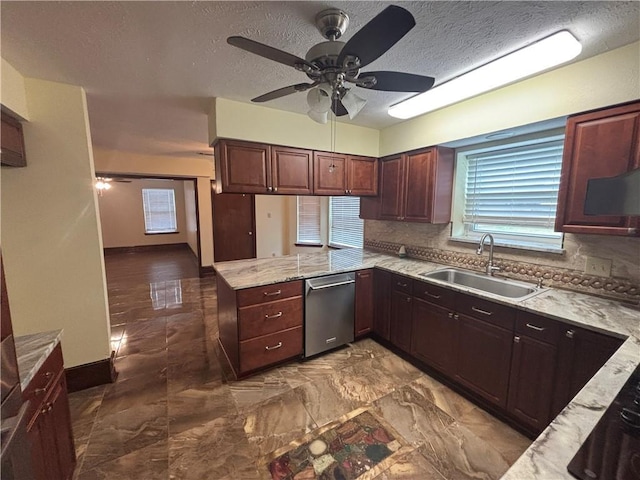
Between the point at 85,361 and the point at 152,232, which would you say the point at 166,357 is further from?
the point at 152,232

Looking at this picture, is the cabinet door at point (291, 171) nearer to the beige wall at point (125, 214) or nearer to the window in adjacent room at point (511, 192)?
the window in adjacent room at point (511, 192)

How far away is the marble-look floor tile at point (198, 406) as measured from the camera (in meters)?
1.94

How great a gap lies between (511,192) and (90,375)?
159 inches

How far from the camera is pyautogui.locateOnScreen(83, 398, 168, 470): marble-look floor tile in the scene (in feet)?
5.54

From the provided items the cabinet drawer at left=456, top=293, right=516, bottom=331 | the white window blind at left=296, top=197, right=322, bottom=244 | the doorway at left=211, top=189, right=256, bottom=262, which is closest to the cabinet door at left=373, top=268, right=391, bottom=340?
the cabinet drawer at left=456, top=293, right=516, bottom=331

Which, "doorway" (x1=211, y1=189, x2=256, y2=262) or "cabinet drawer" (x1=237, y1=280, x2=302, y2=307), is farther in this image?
"doorway" (x1=211, y1=189, x2=256, y2=262)

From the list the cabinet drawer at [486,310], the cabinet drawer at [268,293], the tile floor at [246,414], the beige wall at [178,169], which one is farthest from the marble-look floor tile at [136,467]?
the beige wall at [178,169]

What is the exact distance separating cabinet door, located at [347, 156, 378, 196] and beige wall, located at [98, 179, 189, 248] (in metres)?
7.85

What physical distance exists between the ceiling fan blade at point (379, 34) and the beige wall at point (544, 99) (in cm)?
157

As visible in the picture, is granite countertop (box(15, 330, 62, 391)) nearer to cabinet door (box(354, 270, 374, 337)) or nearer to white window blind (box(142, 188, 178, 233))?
cabinet door (box(354, 270, 374, 337))

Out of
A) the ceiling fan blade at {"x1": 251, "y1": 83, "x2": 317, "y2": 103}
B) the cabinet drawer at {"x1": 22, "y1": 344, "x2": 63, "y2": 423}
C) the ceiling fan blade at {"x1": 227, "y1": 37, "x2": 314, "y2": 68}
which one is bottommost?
the cabinet drawer at {"x1": 22, "y1": 344, "x2": 63, "y2": 423}

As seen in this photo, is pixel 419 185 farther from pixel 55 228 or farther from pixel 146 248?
pixel 146 248

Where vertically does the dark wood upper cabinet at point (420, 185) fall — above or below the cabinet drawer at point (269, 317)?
above

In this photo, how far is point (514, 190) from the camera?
2471 mm
